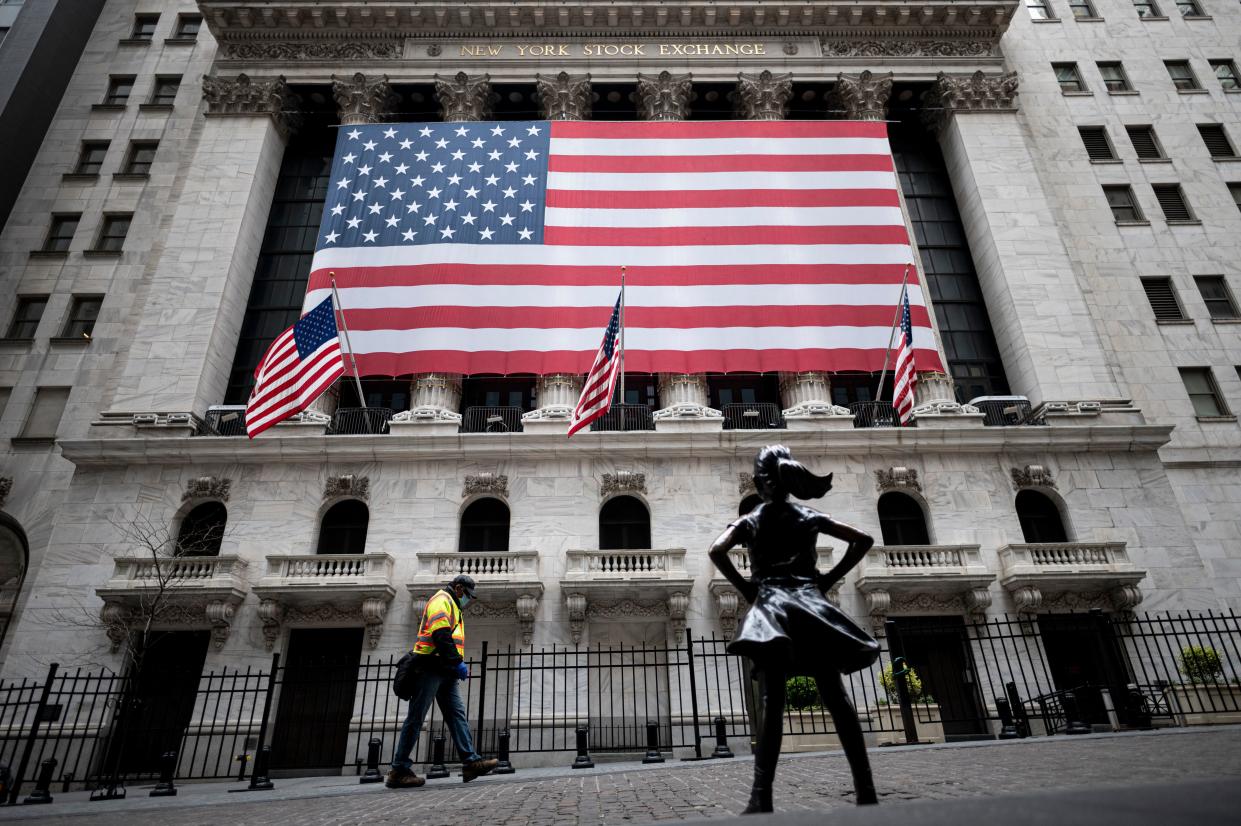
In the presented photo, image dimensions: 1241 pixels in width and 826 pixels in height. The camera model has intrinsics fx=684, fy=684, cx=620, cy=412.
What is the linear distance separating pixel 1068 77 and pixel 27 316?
152 feet

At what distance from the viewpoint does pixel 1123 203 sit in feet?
95.9

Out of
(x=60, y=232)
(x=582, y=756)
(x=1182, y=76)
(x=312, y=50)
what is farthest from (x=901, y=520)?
(x=60, y=232)

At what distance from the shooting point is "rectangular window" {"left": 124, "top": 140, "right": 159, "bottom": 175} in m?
29.7

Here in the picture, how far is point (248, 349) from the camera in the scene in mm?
26875

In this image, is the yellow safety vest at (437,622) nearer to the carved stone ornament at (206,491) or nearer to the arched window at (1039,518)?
the carved stone ornament at (206,491)

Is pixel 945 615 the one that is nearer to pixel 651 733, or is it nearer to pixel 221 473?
pixel 651 733

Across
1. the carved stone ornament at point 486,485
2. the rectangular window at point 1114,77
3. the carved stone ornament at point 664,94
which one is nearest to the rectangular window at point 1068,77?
the rectangular window at point 1114,77

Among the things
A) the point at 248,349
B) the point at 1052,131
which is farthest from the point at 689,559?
the point at 1052,131

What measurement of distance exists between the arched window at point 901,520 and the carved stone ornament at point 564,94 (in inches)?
808

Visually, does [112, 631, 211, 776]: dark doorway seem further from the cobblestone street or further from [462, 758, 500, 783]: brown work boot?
[462, 758, 500, 783]: brown work boot

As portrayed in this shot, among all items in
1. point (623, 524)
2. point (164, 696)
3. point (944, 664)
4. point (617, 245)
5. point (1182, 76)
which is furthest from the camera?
point (1182, 76)

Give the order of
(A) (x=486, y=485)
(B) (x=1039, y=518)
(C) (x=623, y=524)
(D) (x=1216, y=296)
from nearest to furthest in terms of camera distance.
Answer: (A) (x=486, y=485), (C) (x=623, y=524), (B) (x=1039, y=518), (D) (x=1216, y=296)

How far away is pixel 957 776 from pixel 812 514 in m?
3.15

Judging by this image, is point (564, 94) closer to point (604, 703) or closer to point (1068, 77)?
point (1068, 77)
